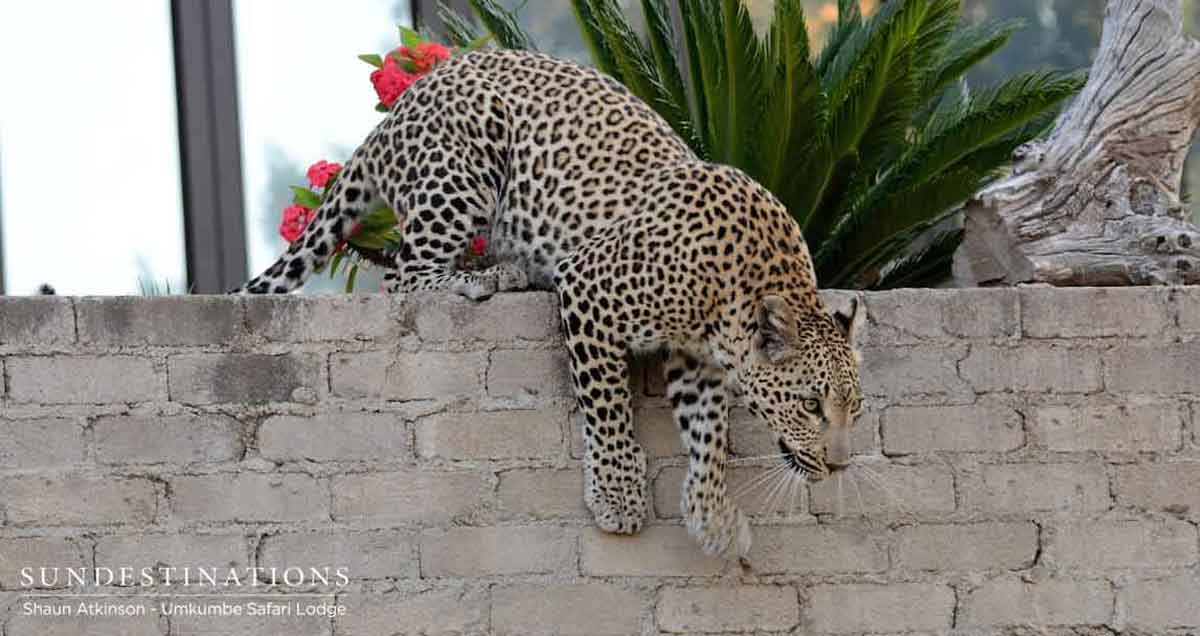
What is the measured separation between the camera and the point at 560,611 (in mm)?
5074

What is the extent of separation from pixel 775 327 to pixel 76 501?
214 cm

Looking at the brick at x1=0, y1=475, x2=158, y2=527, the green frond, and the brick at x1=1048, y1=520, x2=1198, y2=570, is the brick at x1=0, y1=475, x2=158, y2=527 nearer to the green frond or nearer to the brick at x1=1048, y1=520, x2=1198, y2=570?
the brick at x1=1048, y1=520, x2=1198, y2=570

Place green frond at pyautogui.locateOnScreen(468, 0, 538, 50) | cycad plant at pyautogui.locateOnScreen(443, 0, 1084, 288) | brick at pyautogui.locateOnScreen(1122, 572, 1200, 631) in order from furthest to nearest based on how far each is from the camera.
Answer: green frond at pyautogui.locateOnScreen(468, 0, 538, 50) < cycad plant at pyautogui.locateOnScreen(443, 0, 1084, 288) < brick at pyautogui.locateOnScreen(1122, 572, 1200, 631)

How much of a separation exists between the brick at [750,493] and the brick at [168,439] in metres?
1.28

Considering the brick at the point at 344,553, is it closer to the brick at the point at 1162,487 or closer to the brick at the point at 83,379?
the brick at the point at 83,379

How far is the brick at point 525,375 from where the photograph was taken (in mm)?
5129

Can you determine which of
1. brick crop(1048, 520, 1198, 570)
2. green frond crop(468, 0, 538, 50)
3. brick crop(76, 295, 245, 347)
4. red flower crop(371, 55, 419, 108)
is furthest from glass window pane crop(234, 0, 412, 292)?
brick crop(1048, 520, 1198, 570)

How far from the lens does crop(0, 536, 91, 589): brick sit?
5.01 meters

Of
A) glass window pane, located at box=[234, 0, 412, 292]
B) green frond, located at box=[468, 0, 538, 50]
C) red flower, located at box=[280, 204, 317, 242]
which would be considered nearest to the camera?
red flower, located at box=[280, 204, 317, 242]

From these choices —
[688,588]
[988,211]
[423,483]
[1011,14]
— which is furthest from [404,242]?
[1011,14]

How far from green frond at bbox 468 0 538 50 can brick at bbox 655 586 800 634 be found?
325cm

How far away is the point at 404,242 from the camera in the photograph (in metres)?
5.41

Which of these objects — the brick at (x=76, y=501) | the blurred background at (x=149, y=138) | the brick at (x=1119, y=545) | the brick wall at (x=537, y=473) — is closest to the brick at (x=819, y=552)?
the brick wall at (x=537, y=473)

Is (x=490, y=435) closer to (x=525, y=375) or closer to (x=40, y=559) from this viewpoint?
(x=525, y=375)
